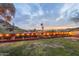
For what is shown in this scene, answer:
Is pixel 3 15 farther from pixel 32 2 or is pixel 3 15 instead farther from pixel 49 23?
pixel 49 23

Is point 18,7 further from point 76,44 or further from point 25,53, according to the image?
point 76,44

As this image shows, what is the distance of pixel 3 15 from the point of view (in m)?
1.41

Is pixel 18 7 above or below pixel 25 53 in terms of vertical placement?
above

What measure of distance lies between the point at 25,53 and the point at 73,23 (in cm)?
46

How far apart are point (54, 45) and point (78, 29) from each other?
0.24m

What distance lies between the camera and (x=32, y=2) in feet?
4.62

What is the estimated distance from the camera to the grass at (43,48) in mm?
1376

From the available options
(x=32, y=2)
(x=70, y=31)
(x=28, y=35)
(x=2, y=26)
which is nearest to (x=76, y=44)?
(x=70, y=31)

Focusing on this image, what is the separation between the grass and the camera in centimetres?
138

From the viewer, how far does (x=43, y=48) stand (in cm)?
138

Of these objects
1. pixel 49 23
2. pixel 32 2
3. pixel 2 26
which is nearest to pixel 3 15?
pixel 2 26

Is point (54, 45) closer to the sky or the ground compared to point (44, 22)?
closer to the ground

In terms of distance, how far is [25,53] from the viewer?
1.38 m

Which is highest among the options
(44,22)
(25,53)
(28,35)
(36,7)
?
(36,7)
